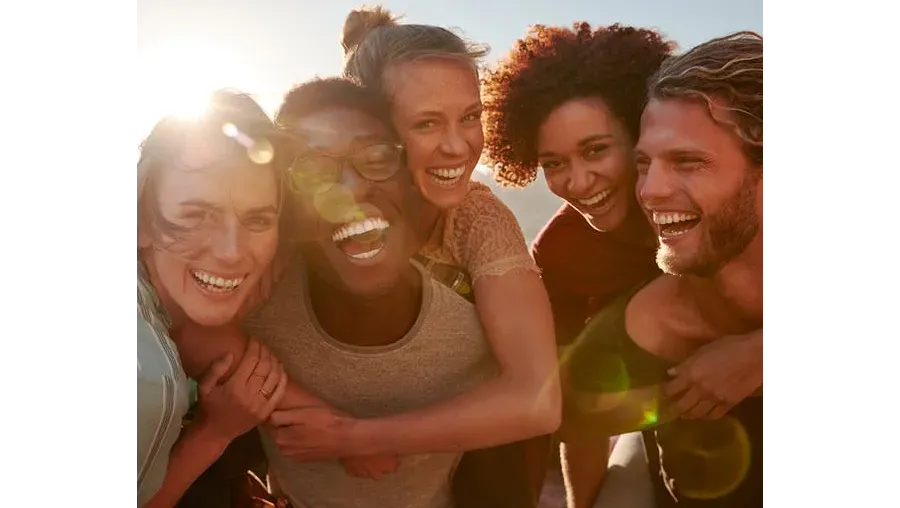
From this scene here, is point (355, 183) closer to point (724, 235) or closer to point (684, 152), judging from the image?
point (684, 152)

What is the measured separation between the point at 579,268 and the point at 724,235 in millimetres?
377

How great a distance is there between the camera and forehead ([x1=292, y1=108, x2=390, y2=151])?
6.10 ft

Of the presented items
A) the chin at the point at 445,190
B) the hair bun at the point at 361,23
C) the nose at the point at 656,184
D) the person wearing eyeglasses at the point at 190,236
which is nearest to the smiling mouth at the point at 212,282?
the person wearing eyeglasses at the point at 190,236

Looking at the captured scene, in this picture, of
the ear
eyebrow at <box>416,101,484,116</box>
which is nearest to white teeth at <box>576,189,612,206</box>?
eyebrow at <box>416,101,484,116</box>

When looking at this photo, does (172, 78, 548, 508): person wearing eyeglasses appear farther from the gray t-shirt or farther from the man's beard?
the man's beard

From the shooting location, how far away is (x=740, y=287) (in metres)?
1.96

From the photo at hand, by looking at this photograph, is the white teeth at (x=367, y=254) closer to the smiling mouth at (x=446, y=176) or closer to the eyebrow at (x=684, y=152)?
the smiling mouth at (x=446, y=176)

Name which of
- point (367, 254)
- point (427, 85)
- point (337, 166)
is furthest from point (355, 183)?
point (427, 85)

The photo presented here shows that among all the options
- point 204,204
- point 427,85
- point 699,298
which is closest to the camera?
point 204,204

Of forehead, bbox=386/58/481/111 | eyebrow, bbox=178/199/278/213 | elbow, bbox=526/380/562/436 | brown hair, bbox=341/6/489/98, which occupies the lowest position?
elbow, bbox=526/380/562/436

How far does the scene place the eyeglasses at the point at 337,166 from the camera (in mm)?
1868

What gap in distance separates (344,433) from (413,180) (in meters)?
0.65
